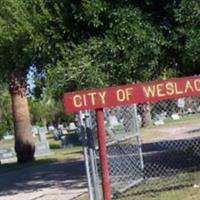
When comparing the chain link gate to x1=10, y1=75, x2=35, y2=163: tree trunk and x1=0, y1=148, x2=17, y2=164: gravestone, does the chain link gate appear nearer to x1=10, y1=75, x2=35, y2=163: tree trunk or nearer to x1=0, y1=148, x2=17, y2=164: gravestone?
x1=10, y1=75, x2=35, y2=163: tree trunk

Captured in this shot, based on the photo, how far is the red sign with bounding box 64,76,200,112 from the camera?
11.9 meters

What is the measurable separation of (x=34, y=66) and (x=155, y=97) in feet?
19.9

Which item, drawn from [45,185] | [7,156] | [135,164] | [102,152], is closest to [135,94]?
[102,152]

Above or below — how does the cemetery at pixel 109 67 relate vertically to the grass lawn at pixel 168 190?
above

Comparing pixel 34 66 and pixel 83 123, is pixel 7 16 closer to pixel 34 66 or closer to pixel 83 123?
pixel 34 66

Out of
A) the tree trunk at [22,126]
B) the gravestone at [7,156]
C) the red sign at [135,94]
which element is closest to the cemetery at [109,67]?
the red sign at [135,94]

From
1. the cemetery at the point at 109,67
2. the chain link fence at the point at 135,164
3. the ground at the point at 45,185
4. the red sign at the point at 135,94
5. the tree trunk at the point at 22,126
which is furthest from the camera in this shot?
the tree trunk at the point at 22,126

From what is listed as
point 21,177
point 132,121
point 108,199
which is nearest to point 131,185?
point 132,121

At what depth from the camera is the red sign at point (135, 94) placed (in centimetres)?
1194

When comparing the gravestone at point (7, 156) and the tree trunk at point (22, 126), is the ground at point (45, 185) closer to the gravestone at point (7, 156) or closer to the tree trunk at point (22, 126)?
the tree trunk at point (22, 126)

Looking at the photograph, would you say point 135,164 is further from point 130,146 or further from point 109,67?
point 109,67

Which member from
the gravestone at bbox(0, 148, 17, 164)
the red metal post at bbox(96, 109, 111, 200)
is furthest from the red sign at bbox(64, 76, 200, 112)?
the gravestone at bbox(0, 148, 17, 164)

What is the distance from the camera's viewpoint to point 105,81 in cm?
1526

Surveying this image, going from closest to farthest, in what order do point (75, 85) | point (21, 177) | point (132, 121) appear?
1. point (75, 85)
2. point (132, 121)
3. point (21, 177)
